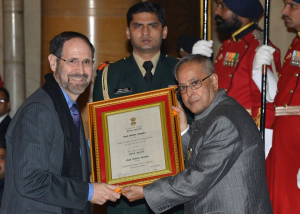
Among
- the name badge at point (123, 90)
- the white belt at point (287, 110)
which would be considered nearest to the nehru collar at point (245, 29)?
the white belt at point (287, 110)

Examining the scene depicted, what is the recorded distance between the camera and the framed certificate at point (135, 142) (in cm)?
356

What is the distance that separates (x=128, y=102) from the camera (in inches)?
142

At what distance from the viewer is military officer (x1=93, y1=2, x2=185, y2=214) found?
430 cm

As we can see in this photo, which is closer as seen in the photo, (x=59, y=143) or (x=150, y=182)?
(x=59, y=143)

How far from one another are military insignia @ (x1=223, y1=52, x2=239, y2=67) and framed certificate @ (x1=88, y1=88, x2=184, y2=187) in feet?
5.05

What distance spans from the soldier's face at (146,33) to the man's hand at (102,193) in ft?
4.51

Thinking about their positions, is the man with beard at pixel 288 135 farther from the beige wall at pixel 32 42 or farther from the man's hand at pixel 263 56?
the beige wall at pixel 32 42

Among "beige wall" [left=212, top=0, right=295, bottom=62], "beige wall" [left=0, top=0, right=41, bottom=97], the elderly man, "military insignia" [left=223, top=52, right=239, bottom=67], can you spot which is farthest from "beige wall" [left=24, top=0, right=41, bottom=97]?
the elderly man

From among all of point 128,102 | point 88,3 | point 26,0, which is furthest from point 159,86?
point 26,0

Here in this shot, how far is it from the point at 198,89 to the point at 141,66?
112 centimetres

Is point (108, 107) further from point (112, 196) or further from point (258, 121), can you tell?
point (258, 121)

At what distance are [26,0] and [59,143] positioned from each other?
6093mm

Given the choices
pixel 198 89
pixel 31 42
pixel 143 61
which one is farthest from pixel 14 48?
pixel 198 89

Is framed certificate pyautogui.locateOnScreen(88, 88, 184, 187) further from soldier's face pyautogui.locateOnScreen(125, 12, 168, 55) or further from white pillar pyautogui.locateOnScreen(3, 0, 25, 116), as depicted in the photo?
white pillar pyautogui.locateOnScreen(3, 0, 25, 116)
